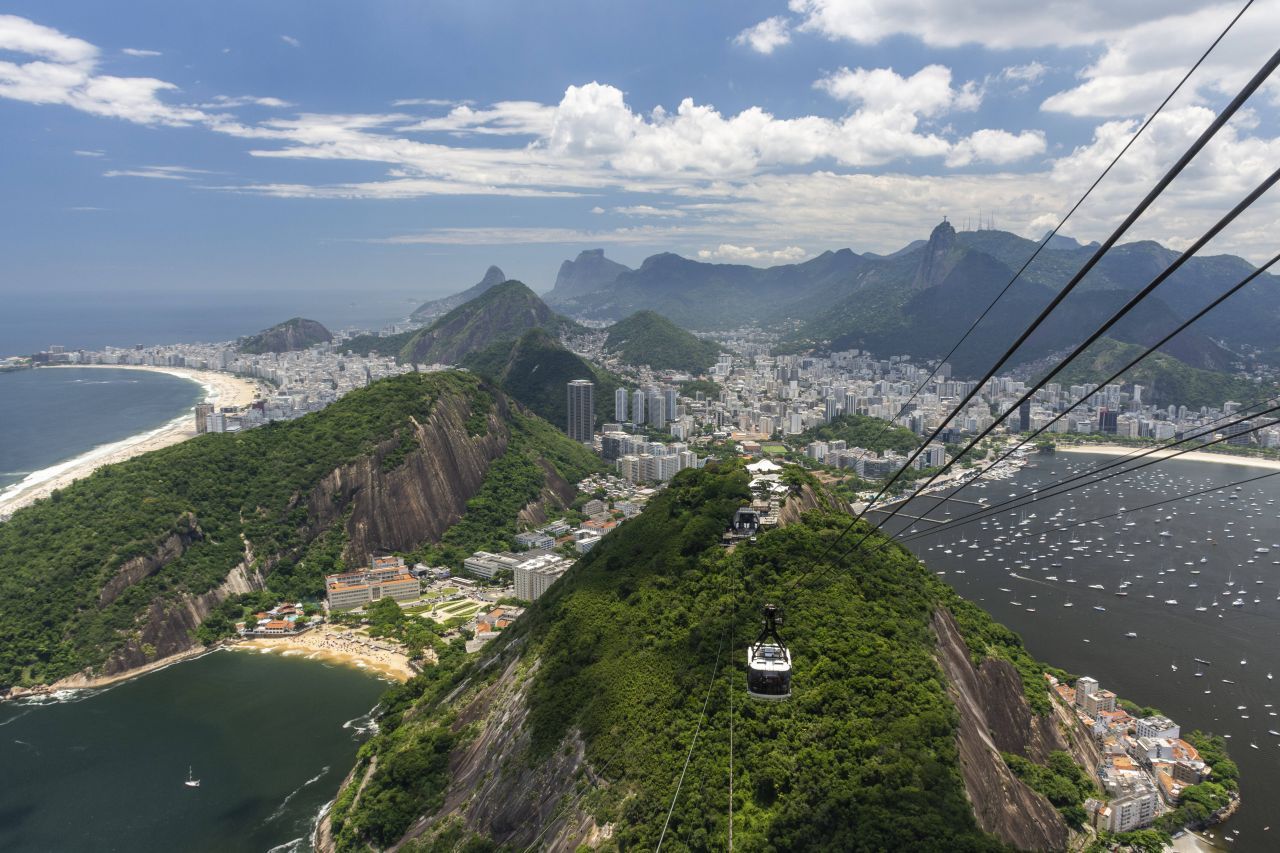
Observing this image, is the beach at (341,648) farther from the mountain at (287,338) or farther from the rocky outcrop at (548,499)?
the mountain at (287,338)

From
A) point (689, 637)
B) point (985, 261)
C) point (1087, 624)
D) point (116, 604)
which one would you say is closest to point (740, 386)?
point (985, 261)

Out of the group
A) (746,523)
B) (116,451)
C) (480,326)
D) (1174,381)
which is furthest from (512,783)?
(480,326)

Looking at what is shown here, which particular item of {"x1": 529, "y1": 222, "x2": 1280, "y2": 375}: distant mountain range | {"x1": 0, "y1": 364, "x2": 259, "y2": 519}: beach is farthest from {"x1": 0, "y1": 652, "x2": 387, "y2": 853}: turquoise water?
{"x1": 529, "y1": 222, "x2": 1280, "y2": 375}: distant mountain range

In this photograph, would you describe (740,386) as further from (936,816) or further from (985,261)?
(936,816)

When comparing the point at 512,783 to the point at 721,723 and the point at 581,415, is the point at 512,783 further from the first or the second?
the point at 581,415

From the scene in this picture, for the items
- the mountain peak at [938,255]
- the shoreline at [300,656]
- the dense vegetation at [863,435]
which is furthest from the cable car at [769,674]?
the mountain peak at [938,255]

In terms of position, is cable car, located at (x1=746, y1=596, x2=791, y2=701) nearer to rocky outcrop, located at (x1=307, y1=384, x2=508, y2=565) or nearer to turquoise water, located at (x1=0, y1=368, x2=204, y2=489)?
rocky outcrop, located at (x1=307, y1=384, x2=508, y2=565)
